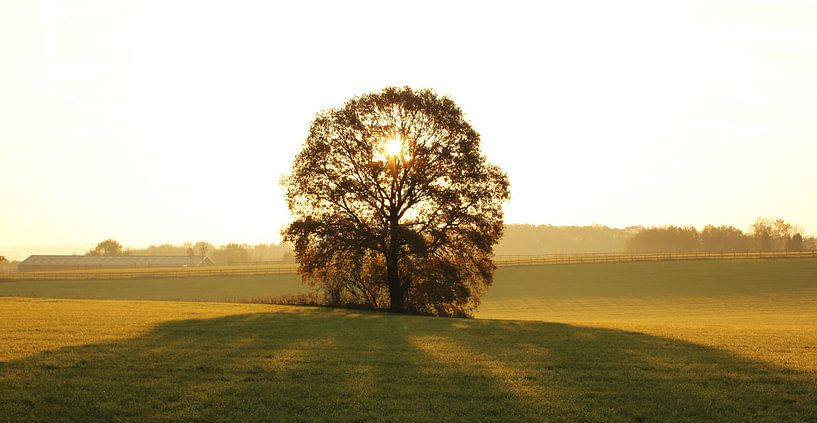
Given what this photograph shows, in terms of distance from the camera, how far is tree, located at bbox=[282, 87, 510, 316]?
42.5 meters

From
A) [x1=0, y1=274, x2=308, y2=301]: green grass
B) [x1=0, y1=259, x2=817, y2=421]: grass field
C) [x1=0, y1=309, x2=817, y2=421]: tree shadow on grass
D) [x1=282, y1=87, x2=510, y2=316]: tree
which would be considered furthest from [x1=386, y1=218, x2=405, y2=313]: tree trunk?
[x1=0, y1=274, x2=308, y2=301]: green grass

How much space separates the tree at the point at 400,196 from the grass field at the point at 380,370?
29.2ft

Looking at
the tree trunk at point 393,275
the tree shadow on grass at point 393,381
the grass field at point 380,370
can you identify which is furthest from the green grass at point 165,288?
the tree shadow on grass at point 393,381

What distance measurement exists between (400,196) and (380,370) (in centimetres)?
2544

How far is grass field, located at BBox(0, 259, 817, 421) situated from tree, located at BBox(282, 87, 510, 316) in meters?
8.90

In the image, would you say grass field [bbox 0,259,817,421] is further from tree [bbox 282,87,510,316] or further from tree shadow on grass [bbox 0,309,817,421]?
tree [bbox 282,87,510,316]

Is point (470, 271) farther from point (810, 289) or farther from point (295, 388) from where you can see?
point (810, 289)

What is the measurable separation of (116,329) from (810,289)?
76.8m

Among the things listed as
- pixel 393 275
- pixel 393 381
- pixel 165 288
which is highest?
pixel 393 275

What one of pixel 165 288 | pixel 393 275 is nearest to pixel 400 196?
pixel 393 275

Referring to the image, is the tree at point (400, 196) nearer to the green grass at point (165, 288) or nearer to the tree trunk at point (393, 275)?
the tree trunk at point (393, 275)

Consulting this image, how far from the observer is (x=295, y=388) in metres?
16.0

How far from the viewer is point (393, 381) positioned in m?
16.7

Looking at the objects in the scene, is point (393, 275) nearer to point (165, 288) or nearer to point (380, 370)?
point (380, 370)
